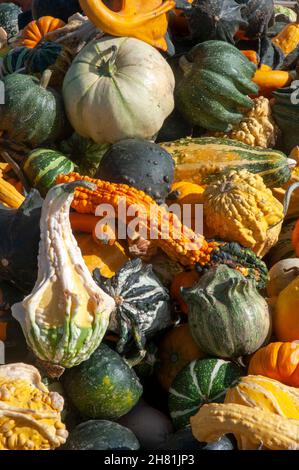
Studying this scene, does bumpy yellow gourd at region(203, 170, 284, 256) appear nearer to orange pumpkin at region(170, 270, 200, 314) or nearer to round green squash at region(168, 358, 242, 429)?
orange pumpkin at region(170, 270, 200, 314)

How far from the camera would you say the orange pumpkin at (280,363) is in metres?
2.95

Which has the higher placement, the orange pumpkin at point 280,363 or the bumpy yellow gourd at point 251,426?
the bumpy yellow gourd at point 251,426

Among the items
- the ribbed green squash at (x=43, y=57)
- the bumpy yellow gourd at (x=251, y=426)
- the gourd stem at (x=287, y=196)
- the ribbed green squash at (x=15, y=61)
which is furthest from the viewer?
the ribbed green squash at (x=15, y=61)

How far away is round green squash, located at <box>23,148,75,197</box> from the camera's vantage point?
384cm

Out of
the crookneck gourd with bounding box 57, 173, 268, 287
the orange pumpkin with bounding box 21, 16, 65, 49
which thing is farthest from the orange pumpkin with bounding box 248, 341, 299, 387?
the orange pumpkin with bounding box 21, 16, 65, 49

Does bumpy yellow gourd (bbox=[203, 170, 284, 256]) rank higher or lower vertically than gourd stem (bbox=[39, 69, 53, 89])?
lower

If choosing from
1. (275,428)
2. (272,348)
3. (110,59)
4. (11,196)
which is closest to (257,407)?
(275,428)

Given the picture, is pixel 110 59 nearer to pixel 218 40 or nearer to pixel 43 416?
pixel 218 40

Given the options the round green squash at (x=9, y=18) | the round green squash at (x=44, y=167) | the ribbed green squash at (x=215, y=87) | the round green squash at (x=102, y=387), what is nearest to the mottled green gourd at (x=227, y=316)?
the round green squash at (x=102, y=387)

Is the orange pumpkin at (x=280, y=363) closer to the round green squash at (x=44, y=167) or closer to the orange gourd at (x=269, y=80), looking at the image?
the round green squash at (x=44, y=167)

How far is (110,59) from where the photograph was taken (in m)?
4.02

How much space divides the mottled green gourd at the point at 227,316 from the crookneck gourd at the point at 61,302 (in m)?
0.41

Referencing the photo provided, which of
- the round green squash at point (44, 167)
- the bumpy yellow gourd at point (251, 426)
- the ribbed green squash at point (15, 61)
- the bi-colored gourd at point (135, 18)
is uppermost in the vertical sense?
the bi-colored gourd at point (135, 18)

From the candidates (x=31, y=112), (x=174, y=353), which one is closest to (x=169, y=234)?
(x=174, y=353)
